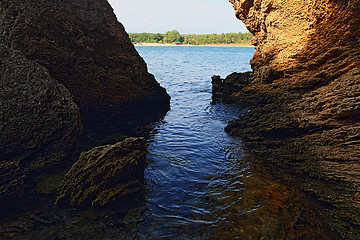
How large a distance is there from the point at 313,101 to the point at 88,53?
27.8 feet

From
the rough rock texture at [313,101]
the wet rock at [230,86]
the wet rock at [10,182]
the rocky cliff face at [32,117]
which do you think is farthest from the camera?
the wet rock at [230,86]

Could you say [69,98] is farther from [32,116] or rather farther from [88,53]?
[88,53]

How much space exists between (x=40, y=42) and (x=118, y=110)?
4.10 meters

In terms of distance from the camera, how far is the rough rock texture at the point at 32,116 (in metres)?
6.57

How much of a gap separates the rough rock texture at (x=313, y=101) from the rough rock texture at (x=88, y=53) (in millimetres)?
4911

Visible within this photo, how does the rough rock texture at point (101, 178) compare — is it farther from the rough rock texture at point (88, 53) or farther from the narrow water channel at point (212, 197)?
the rough rock texture at point (88, 53)

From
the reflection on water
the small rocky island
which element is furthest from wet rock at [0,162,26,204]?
the reflection on water

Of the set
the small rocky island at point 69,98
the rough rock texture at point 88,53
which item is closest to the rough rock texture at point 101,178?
the small rocky island at point 69,98

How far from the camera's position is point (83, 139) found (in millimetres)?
8992

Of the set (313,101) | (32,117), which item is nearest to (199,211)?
(32,117)

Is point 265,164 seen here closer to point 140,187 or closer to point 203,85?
point 140,187

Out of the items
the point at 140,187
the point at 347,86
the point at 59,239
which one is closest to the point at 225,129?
the point at 347,86

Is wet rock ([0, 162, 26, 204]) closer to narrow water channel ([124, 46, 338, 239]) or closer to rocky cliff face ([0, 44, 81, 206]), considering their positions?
rocky cliff face ([0, 44, 81, 206])

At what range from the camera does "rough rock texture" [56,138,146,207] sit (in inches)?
219
